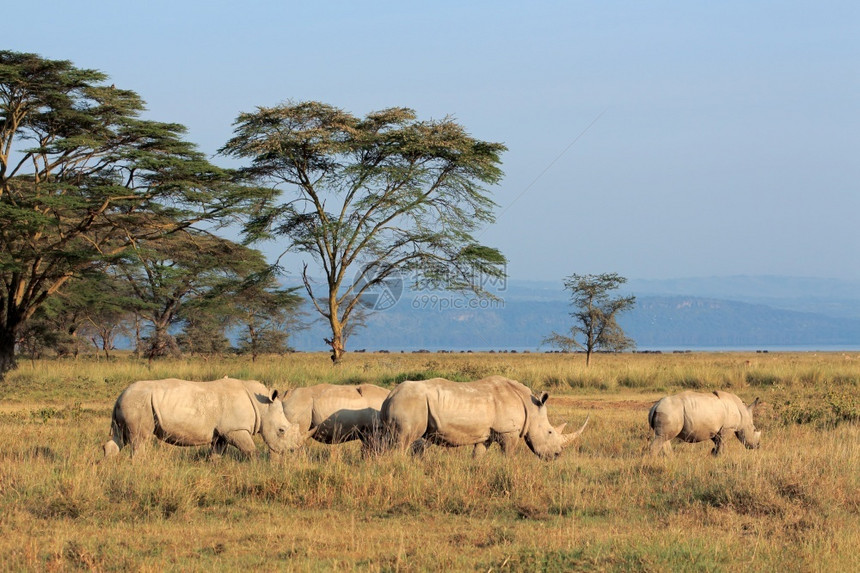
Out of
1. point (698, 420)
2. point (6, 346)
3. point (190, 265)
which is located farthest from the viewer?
point (190, 265)

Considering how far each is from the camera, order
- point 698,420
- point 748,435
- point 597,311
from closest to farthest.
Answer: point 698,420, point 748,435, point 597,311

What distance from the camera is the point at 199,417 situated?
9.74m

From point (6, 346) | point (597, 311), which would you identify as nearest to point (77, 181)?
point (6, 346)

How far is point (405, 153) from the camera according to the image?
92.2 feet

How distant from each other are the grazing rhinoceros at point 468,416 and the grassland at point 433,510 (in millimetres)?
289

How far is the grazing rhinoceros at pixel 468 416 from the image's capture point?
9898 mm

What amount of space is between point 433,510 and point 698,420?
4.78 metres

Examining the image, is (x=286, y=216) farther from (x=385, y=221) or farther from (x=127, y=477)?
(x=127, y=477)

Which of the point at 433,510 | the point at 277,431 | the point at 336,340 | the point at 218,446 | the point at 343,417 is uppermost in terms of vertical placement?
the point at 336,340

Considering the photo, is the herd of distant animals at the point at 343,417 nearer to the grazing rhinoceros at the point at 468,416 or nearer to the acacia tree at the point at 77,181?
the grazing rhinoceros at the point at 468,416

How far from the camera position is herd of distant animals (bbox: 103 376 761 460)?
380 inches

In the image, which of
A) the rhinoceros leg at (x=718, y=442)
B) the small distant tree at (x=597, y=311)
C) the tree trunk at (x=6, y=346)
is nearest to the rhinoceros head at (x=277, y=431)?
the rhinoceros leg at (x=718, y=442)

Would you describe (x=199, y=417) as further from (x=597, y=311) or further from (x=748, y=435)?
(x=597, y=311)

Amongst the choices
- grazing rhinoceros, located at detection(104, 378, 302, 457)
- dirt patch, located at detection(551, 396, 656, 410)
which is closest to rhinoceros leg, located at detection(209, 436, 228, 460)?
grazing rhinoceros, located at detection(104, 378, 302, 457)
